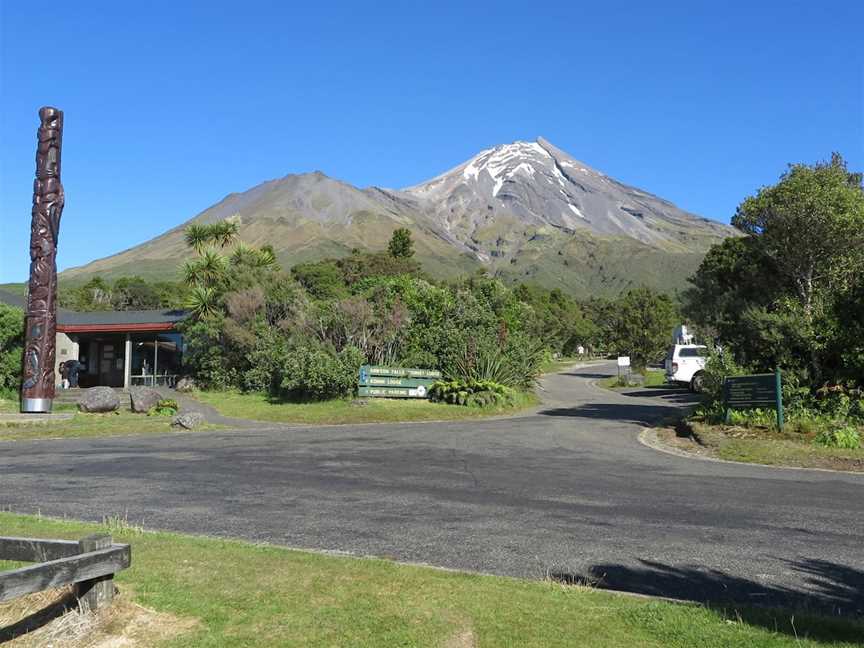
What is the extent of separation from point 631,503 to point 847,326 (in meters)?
9.82

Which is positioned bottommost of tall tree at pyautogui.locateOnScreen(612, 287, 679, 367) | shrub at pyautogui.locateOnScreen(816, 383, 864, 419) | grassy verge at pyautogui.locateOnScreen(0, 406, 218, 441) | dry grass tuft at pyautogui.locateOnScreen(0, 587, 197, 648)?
grassy verge at pyautogui.locateOnScreen(0, 406, 218, 441)

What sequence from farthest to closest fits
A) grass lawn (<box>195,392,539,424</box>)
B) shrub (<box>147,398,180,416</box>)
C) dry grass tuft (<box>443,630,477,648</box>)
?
shrub (<box>147,398,180,416</box>) < grass lawn (<box>195,392,539,424</box>) < dry grass tuft (<box>443,630,477,648</box>)

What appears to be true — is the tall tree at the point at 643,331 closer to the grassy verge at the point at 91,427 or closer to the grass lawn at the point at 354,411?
the grass lawn at the point at 354,411

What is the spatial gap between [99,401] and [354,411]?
8423 millimetres

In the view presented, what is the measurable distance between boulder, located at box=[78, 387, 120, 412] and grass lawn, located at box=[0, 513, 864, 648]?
19868mm

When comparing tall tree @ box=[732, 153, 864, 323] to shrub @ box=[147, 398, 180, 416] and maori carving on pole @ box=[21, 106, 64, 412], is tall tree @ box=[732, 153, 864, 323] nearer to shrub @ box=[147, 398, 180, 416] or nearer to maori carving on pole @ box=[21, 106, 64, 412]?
shrub @ box=[147, 398, 180, 416]

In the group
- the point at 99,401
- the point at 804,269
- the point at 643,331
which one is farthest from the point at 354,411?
the point at 643,331

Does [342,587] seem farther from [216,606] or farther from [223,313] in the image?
[223,313]

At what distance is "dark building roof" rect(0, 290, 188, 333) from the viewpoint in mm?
36250

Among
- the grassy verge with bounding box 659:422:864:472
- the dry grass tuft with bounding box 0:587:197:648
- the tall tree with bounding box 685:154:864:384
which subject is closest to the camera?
the dry grass tuft with bounding box 0:587:197:648

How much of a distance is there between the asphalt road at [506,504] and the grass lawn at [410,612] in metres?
0.74

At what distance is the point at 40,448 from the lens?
1581 centimetres

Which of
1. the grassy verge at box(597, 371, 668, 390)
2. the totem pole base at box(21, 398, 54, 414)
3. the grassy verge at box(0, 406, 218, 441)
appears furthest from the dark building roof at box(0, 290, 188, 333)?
the grassy verge at box(597, 371, 668, 390)

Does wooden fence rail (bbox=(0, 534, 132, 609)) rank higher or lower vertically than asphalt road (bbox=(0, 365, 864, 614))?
higher
